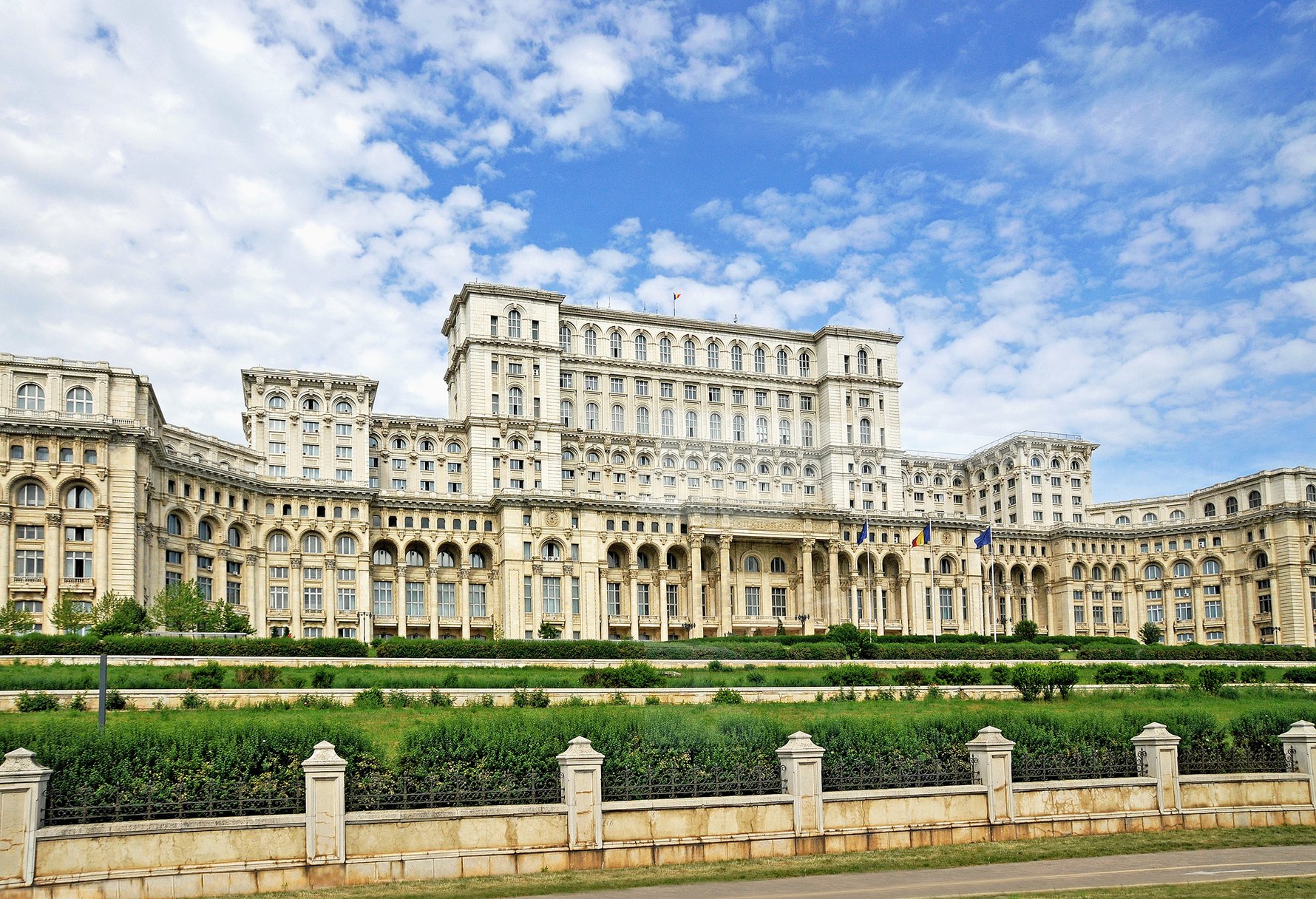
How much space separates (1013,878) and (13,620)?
209ft

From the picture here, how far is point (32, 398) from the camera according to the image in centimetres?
7862

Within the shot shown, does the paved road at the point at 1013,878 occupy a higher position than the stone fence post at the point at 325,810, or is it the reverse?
the stone fence post at the point at 325,810

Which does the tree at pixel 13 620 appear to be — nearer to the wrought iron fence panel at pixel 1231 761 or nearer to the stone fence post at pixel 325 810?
the stone fence post at pixel 325 810

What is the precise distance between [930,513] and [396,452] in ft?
178

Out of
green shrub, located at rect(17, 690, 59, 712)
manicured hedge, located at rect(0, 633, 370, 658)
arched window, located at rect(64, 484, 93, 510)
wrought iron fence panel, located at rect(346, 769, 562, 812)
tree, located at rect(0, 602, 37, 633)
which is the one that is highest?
arched window, located at rect(64, 484, 93, 510)

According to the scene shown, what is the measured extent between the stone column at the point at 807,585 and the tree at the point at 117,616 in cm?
5872

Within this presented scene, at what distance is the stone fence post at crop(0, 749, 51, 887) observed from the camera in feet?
74.3

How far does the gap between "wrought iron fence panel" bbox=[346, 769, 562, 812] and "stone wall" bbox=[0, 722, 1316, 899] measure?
1.82 ft

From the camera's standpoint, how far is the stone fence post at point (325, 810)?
80.5ft

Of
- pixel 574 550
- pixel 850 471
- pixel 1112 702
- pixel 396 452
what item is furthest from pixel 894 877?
pixel 850 471

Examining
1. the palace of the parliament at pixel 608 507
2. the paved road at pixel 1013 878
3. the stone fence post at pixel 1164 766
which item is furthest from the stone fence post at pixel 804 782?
the palace of the parliament at pixel 608 507

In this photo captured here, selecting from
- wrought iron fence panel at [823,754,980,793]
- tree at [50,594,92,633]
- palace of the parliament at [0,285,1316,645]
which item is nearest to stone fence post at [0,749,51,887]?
wrought iron fence panel at [823,754,980,793]

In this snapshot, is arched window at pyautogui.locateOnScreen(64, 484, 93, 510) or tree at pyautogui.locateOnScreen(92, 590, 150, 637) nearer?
tree at pyautogui.locateOnScreen(92, 590, 150, 637)

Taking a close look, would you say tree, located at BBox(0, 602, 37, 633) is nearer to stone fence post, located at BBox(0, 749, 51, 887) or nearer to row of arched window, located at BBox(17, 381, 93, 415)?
row of arched window, located at BBox(17, 381, 93, 415)
